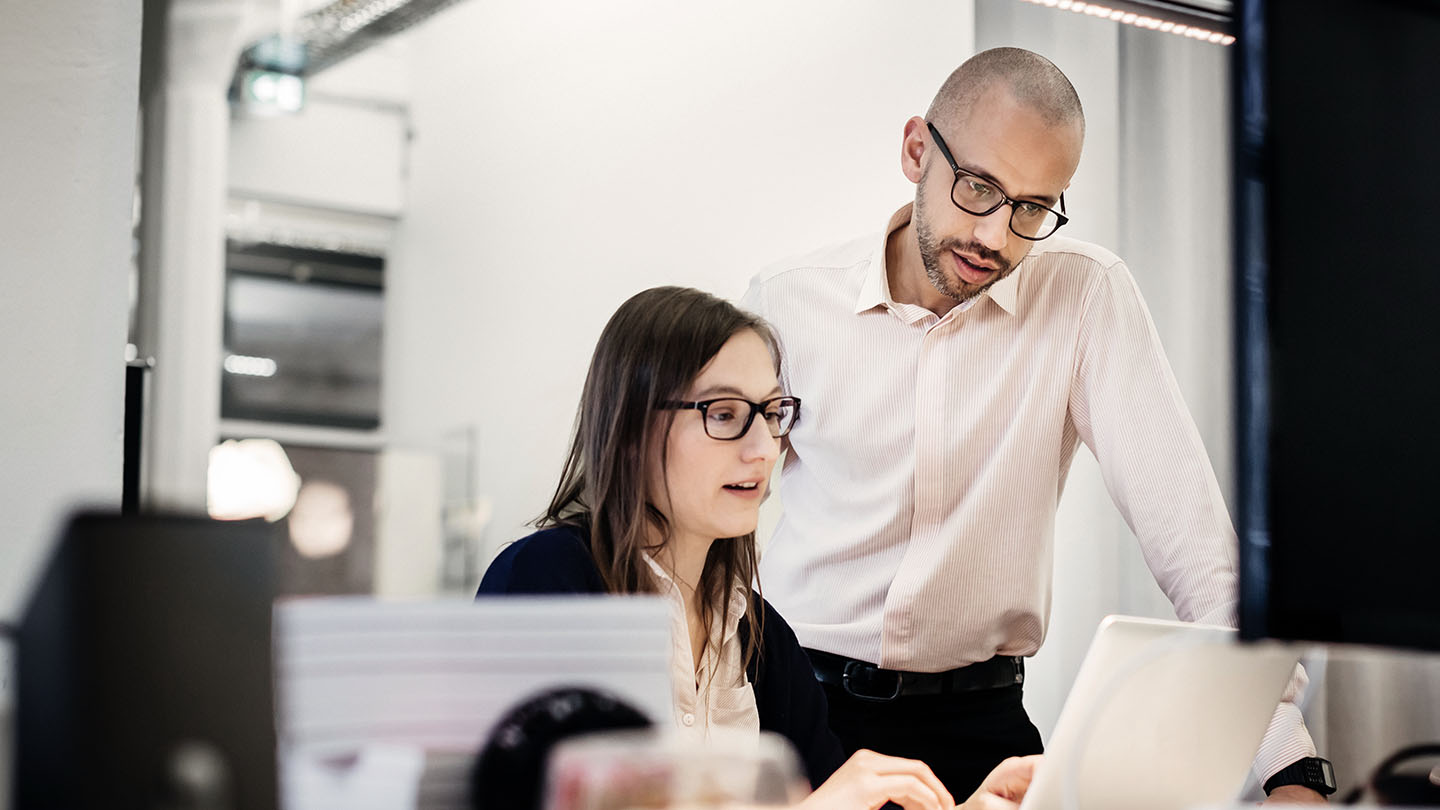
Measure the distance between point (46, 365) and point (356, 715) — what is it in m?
1.34

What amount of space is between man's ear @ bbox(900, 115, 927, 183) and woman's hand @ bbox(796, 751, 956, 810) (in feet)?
3.56

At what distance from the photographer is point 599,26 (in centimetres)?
276

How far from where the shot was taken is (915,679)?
1985 millimetres

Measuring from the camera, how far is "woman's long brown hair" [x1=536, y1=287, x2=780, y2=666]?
1.52m

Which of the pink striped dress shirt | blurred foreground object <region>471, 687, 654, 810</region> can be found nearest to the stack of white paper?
blurred foreground object <region>471, 687, 654, 810</region>

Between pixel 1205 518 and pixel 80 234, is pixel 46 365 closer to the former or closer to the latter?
pixel 80 234

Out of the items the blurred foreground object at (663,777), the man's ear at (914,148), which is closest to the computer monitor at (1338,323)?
the blurred foreground object at (663,777)

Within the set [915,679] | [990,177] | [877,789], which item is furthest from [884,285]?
[877,789]

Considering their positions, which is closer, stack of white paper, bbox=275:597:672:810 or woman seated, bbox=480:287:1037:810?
stack of white paper, bbox=275:597:672:810

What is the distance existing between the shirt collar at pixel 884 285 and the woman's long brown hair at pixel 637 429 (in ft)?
1.61

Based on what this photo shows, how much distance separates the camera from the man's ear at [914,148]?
6.64 feet

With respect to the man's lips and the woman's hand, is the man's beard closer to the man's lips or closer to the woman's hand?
the man's lips

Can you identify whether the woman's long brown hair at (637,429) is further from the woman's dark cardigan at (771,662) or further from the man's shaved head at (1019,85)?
the man's shaved head at (1019,85)

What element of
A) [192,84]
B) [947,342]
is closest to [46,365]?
[192,84]
